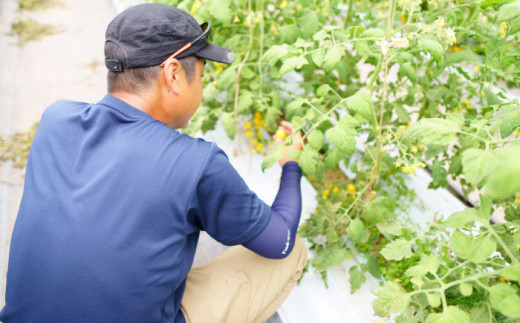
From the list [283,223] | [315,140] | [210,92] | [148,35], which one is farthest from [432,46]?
[210,92]

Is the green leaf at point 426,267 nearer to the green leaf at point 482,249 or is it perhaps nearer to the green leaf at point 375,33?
the green leaf at point 482,249

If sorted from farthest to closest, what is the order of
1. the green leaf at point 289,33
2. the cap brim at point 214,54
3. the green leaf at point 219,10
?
1. the green leaf at point 289,33
2. the green leaf at point 219,10
3. the cap brim at point 214,54

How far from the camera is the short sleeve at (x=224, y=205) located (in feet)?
3.32

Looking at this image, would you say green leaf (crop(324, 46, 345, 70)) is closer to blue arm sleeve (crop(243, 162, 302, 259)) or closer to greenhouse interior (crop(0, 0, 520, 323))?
greenhouse interior (crop(0, 0, 520, 323))

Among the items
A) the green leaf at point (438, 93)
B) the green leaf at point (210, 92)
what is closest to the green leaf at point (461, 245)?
the green leaf at point (438, 93)

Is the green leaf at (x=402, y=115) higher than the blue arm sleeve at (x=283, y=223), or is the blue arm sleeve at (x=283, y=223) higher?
the green leaf at (x=402, y=115)

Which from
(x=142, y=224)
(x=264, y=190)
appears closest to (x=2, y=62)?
(x=264, y=190)

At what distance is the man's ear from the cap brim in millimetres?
83

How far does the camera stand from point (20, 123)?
2787mm

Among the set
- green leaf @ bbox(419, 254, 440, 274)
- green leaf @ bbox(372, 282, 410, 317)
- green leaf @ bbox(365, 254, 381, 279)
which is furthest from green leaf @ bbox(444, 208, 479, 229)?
green leaf @ bbox(365, 254, 381, 279)

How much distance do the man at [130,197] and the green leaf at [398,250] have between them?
0.32 meters

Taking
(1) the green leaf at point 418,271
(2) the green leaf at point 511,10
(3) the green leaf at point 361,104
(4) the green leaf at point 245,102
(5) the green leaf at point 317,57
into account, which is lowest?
(1) the green leaf at point 418,271

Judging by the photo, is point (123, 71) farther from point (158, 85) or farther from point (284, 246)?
point (284, 246)

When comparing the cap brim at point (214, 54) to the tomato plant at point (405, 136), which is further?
the cap brim at point (214, 54)
